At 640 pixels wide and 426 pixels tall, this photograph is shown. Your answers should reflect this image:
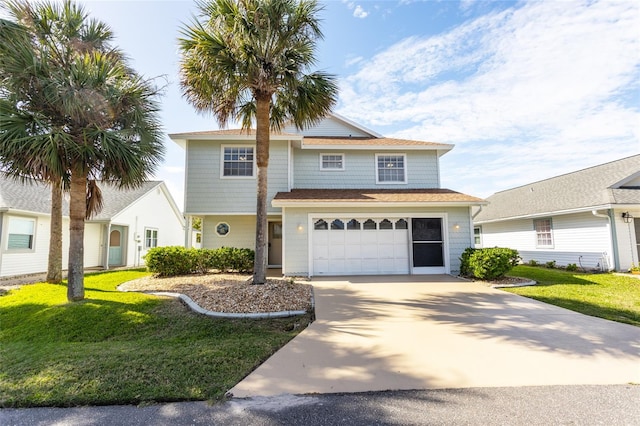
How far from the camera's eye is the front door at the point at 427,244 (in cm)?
1154

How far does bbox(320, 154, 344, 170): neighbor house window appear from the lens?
13492 millimetres

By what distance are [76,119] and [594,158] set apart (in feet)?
95.3

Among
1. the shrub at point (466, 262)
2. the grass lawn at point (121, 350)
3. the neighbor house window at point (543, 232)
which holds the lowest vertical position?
the grass lawn at point (121, 350)

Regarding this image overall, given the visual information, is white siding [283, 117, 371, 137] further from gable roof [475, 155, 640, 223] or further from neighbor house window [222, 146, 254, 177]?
gable roof [475, 155, 640, 223]

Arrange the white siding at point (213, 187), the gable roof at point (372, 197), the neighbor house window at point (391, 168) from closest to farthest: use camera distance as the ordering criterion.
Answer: the gable roof at point (372, 197), the white siding at point (213, 187), the neighbor house window at point (391, 168)

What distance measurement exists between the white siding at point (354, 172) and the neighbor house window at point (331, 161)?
0.56ft

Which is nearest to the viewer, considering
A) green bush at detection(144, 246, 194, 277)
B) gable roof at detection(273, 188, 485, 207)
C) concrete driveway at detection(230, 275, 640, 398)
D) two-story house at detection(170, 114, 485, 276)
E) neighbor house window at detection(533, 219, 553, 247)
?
concrete driveway at detection(230, 275, 640, 398)

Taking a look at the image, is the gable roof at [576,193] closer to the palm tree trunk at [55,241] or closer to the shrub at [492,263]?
the shrub at [492,263]

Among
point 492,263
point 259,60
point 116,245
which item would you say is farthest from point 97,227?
point 492,263

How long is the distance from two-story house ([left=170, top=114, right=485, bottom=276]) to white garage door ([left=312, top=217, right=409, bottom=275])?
4 cm

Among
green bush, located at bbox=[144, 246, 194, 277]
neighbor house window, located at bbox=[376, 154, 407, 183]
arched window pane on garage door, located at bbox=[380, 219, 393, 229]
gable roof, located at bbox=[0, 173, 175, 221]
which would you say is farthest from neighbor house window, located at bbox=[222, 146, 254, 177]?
arched window pane on garage door, located at bbox=[380, 219, 393, 229]

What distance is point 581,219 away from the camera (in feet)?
44.5

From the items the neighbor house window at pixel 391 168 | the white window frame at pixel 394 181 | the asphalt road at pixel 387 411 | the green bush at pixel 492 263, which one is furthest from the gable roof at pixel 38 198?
the green bush at pixel 492 263

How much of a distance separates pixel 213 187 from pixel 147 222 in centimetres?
936
